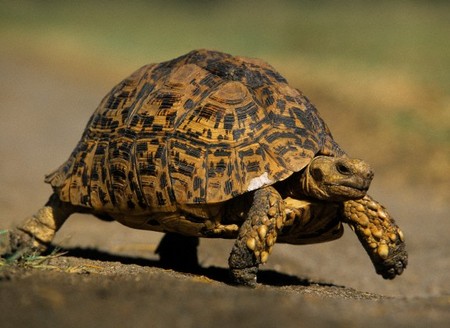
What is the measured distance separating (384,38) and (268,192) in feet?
91.0

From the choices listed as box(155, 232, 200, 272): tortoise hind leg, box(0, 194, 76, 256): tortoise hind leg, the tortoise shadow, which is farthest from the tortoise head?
box(0, 194, 76, 256): tortoise hind leg

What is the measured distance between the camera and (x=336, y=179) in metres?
5.82

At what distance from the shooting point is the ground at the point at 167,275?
3656mm

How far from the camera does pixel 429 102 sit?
17.5m

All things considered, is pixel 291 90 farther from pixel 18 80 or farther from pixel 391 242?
pixel 18 80

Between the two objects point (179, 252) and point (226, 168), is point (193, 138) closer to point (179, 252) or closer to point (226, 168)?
point (226, 168)

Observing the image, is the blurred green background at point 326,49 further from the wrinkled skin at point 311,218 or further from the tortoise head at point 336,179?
the tortoise head at point 336,179

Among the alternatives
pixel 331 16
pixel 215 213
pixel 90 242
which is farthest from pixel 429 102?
pixel 331 16

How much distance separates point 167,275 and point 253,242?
0.62 m

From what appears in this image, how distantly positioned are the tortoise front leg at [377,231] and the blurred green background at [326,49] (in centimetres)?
719

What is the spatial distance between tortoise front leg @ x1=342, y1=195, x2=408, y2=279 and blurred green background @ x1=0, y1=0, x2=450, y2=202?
7.19 metres

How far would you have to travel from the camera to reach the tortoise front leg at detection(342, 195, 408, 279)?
623 cm

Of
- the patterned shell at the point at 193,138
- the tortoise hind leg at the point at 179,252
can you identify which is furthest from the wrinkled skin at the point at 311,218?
the tortoise hind leg at the point at 179,252

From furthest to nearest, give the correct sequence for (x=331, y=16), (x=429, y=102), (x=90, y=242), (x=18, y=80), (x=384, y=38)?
(x=331, y=16), (x=384, y=38), (x=18, y=80), (x=429, y=102), (x=90, y=242)
